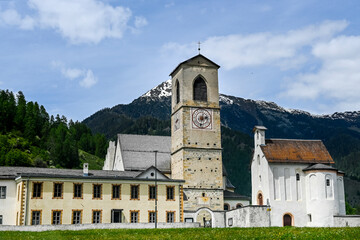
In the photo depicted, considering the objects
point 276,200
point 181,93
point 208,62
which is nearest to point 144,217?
point 276,200

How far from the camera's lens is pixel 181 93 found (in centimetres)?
7944

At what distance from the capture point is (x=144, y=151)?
83.1 meters

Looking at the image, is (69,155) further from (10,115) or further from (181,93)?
(181,93)

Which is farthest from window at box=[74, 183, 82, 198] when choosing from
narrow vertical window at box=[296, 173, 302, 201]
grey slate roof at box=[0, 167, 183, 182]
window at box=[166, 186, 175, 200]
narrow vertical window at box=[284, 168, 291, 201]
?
narrow vertical window at box=[296, 173, 302, 201]

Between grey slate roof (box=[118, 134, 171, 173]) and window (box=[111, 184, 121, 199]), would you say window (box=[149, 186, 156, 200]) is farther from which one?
grey slate roof (box=[118, 134, 171, 173])

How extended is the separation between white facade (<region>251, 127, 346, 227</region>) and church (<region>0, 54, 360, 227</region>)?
0.14m

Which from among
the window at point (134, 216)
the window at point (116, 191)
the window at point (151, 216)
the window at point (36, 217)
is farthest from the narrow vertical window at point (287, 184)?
the window at point (36, 217)

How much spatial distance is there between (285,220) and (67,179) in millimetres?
30238

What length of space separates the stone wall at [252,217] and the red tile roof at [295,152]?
26.5ft

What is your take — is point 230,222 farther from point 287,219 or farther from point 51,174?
point 51,174

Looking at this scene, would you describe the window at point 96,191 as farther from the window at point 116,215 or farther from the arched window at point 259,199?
the arched window at point 259,199

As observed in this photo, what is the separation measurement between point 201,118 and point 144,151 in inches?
461

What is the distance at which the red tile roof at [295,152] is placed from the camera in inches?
2793

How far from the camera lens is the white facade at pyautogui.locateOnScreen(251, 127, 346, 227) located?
6788 centimetres
